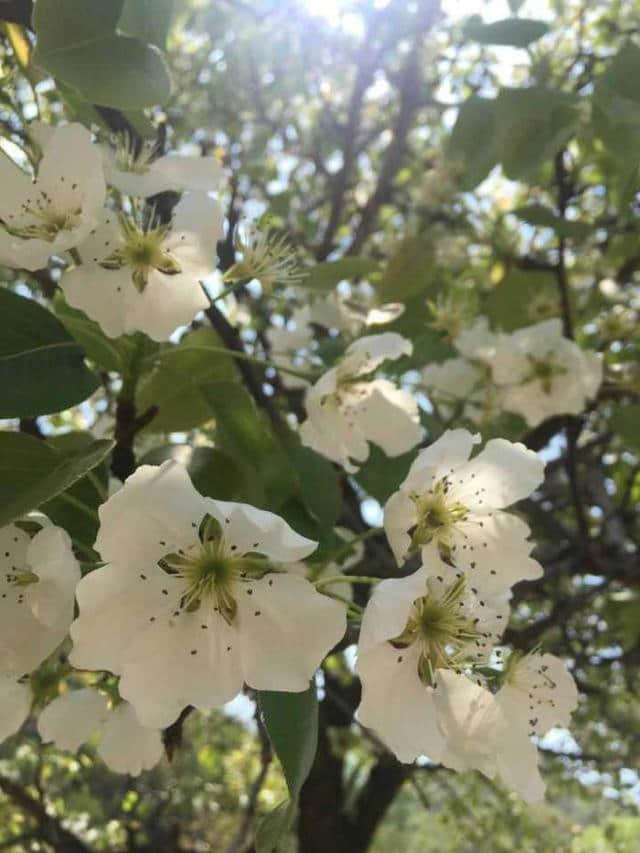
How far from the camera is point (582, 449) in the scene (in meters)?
2.45

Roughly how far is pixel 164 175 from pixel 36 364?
9.5 inches

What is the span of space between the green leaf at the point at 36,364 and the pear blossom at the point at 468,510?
13.3 inches

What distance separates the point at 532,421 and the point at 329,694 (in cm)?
112

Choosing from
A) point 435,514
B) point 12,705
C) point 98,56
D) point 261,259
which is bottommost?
point 12,705

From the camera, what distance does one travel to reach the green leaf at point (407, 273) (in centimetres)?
166

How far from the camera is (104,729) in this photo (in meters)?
1.06

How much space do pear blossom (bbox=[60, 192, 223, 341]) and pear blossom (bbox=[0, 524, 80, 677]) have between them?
25 cm

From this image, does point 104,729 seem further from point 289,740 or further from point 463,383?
point 463,383

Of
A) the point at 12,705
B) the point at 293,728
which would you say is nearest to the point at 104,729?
the point at 12,705

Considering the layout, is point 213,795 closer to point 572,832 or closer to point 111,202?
point 572,832

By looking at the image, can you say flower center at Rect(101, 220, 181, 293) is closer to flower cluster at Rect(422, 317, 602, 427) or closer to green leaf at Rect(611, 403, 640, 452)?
flower cluster at Rect(422, 317, 602, 427)

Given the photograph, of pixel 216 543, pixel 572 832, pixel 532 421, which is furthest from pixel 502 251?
pixel 572 832

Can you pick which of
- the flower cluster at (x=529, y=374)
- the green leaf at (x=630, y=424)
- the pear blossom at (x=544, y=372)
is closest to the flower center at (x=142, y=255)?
the flower cluster at (x=529, y=374)

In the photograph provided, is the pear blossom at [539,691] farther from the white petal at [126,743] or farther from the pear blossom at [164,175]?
the pear blossom at [164,175]
